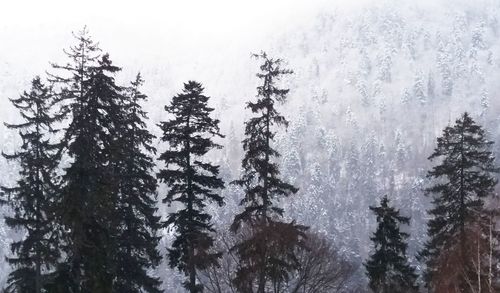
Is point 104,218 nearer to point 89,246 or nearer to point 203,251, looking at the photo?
point 89,246

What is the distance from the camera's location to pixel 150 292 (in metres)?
26.9

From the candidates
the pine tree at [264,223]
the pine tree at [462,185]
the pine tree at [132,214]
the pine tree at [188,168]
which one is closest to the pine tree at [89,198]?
the pine tree at [132,214]

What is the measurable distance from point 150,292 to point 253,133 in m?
9.61

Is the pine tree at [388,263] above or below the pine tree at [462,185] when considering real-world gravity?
below

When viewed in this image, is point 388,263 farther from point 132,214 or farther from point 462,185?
point 132,214

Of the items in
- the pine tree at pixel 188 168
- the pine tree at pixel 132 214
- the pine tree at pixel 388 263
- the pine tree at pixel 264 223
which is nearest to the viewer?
the pine tree at pixel 264 223

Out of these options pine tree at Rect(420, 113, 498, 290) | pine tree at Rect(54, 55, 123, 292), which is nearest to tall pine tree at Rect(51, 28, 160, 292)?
pine tree at Rect(54, 55, 123, 292)

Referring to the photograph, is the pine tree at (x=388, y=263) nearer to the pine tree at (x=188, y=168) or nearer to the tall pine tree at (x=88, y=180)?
the pine tree at (x=188, y=168)

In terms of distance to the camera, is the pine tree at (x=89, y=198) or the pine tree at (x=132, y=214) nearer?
A: the pine tree at (x=89, y=198)

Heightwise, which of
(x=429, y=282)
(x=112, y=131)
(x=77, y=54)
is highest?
(x=77, y=54)

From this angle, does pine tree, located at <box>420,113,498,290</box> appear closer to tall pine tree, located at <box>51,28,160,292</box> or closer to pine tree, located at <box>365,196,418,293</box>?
pine tree, located at <box>365,196,418,293</box>

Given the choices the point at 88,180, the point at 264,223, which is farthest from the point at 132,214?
the point at 264,223

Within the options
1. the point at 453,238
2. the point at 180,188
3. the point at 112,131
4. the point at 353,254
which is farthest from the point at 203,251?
the point at 353,254

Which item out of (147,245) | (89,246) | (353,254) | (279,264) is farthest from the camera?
(353,254)
